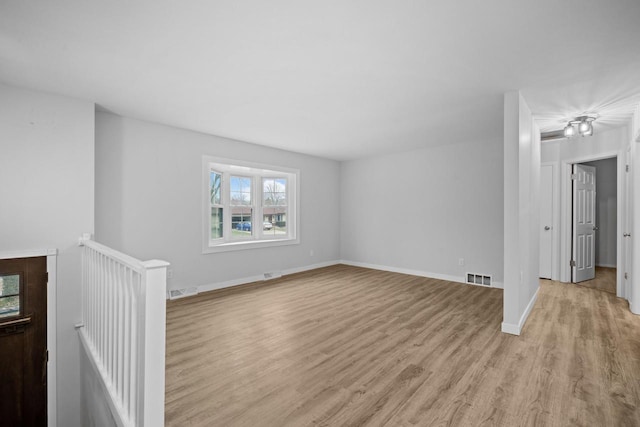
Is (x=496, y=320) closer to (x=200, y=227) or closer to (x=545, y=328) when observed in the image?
(x=545, y=328)

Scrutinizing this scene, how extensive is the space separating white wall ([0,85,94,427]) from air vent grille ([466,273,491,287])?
5441 mm

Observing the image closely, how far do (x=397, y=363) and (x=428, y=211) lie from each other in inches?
146

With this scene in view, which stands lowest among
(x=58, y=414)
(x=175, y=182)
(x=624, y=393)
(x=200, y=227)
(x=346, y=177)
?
(x=58, y=414)

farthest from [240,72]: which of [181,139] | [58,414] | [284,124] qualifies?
[58,414]

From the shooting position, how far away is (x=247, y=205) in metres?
5.27

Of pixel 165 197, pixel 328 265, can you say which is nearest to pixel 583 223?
pixel 328 265

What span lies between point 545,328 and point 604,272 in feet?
14.0

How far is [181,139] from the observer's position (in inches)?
167

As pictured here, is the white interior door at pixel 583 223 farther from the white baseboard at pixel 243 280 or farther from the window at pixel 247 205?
the window at pixel 247 205

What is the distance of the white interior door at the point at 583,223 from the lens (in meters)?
4.93

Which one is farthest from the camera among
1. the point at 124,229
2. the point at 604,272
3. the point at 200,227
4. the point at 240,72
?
the point at 604,272

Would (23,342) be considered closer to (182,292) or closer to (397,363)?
(182,292)

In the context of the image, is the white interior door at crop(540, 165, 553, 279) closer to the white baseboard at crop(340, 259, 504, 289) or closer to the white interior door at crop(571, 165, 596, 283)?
the white interior door at crop(571, 165, 596, 283)

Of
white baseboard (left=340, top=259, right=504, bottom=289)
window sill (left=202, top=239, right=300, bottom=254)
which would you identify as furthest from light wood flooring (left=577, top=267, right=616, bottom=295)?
window sill (left=202, top=239, right=300, bottom=254)
